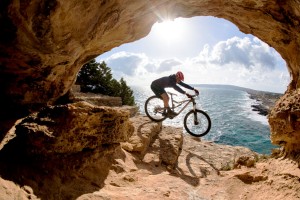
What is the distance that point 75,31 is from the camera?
6258 millimetres

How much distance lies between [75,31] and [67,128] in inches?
99.0

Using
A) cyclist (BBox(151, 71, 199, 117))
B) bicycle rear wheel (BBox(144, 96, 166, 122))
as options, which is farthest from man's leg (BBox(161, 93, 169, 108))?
bicycle rear wheel (BBox(144, 96, 166, 122))

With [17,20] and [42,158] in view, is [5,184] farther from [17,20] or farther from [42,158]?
[17,20]

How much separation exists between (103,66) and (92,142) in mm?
23308

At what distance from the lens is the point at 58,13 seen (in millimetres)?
5348

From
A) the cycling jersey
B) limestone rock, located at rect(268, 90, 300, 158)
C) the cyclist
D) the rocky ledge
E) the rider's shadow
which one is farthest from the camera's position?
the cycling jersey

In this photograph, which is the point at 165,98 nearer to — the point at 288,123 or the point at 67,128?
the point at 288,123

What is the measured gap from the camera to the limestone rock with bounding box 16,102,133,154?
5336 millimetres

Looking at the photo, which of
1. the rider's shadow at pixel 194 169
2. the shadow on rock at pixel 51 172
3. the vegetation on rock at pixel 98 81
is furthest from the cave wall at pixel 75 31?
the vegetation on rock at pixel 98 81

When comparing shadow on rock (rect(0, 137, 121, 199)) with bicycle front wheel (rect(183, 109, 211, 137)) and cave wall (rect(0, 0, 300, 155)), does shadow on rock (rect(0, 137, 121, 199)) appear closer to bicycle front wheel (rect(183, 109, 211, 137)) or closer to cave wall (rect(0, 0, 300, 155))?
cave wall (rect(0, 0, 300, 155))

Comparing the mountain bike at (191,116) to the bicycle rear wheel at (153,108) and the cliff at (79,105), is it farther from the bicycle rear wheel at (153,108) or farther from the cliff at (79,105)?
the cliff at (79,105)

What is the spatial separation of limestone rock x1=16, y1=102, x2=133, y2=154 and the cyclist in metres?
4.49

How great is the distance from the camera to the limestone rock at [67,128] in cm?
534

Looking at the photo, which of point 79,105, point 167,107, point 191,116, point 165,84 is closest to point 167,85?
point 165,84
